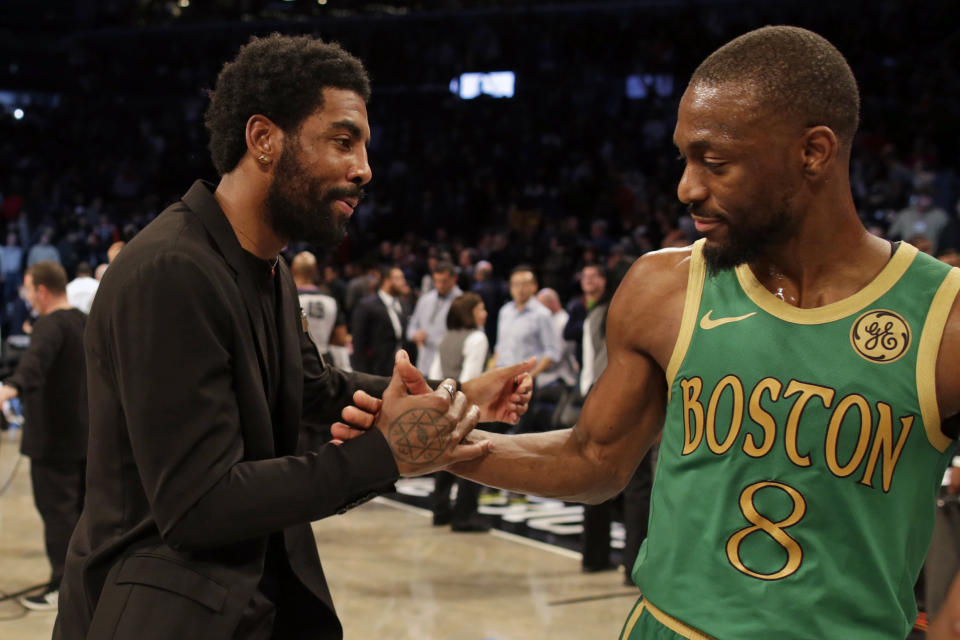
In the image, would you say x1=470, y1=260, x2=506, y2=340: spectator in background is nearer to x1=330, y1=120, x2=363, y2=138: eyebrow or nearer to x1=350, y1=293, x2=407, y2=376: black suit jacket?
x1=350, y1=293, x2=407, y2=376: black suit jacket

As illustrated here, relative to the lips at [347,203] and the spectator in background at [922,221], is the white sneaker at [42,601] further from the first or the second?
the spectator in background at [922,221]

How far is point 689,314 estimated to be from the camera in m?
2.00

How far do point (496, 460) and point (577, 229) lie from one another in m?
12.4

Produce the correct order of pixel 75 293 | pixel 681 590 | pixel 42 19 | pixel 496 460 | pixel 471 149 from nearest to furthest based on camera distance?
1. pixel 681 590
2. pixel 496 460
3. pixel 75 293
4. pixel 471 149
5. pixel 42 19

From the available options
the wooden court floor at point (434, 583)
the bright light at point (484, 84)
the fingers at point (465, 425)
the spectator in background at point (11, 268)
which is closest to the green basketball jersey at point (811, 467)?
the fingers at point (465, 425)

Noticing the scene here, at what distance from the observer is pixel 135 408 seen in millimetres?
1760

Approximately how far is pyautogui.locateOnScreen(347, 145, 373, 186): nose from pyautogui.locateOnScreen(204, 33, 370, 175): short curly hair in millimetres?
129

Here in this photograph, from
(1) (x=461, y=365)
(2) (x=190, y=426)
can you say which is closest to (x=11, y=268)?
(1) (x=461, y=365)

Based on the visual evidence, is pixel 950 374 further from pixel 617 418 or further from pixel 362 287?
pixel 362 287

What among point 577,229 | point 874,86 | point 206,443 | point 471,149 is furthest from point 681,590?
point 471,149

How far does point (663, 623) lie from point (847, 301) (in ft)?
2.20

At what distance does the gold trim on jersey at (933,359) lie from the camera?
1.78m

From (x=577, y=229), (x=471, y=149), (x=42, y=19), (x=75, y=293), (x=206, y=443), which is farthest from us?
(x=42, y=19)

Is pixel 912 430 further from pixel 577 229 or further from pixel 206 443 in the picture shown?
pixel 577 229
